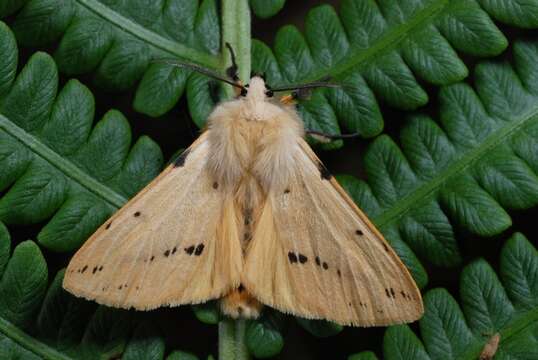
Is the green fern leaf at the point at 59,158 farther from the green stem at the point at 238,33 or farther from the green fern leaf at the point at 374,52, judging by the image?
the green fern leaf at the point at 374,52

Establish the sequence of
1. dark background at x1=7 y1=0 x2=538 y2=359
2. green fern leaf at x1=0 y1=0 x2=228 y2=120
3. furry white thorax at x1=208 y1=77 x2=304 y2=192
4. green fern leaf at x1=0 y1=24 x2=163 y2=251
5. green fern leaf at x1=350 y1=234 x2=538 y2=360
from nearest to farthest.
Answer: green fern leaf at x1=350 y1=234 x2=538 y2=360 < green fern leaf at x1=0 y1=24 x2=163 y2=251 < green fern leaf at x1=0 y1=0 x2=228 y2=120 < furry white thorax at x1=208 y1=77 x2=304 y2=192 < dark background at x1=7 y1=0 x2=538 y2=359

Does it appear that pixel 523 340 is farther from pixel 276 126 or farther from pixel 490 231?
pixel 276 126

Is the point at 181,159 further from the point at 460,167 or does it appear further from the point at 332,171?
the point at 460,167

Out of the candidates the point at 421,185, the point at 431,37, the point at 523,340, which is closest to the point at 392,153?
the point at 421,185

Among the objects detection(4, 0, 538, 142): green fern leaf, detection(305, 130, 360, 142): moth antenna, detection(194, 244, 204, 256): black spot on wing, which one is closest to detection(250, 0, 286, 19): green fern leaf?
detection(4, 0, 538, 142): green fern leaf

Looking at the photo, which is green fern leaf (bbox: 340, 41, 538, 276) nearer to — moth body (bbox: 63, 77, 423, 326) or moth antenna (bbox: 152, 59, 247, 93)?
moth body (bbox: 63, 77, 423, 326)

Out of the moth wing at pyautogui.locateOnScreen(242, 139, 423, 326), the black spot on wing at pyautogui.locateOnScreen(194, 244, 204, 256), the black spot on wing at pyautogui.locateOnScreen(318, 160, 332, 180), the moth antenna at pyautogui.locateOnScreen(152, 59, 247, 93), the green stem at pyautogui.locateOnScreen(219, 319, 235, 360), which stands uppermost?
the moth antenna at pyautogui.locateOnScreen(152, 59, 247, 93)

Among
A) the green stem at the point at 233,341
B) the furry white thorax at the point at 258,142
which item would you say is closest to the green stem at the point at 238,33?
the furry white thorax at the point at 258,142
